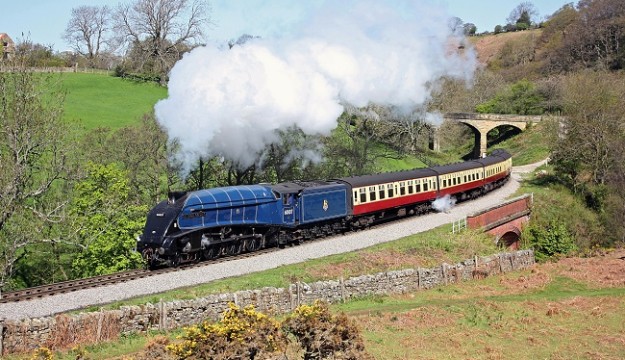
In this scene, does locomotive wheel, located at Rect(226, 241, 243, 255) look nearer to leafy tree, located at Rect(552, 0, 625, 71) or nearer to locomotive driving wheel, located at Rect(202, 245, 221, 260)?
locomotive driving wheel, located at Rect(202, 245, 221, 260)

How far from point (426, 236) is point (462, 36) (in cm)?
1510

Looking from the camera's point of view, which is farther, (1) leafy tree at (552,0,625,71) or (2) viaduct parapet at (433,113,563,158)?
(1) leafy tree at (552,0,625,71)

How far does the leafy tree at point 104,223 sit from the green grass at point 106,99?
25084 mm

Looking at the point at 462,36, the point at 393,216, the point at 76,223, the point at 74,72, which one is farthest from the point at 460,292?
the point at 74,72

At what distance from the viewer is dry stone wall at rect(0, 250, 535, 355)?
1602 cm

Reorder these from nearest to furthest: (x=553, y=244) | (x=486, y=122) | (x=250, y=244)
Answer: (x=250, y=244) → (x=553, y=244) → (x=486, y=122)

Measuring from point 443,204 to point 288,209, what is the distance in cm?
1491

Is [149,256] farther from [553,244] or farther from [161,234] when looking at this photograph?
[553,244]

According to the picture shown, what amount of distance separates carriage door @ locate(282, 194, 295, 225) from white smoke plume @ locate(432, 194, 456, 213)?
1338 cm

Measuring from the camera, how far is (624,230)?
44781 millimetres

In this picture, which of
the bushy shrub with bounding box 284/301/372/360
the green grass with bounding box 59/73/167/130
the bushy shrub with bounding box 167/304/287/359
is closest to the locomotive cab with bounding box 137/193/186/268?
the bushy shrub with bounding box 284/301/372/360

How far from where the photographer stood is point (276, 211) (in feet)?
92.1

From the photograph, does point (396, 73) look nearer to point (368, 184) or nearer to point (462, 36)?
point (462, 36)

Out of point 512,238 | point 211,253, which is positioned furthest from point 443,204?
point 211,253
